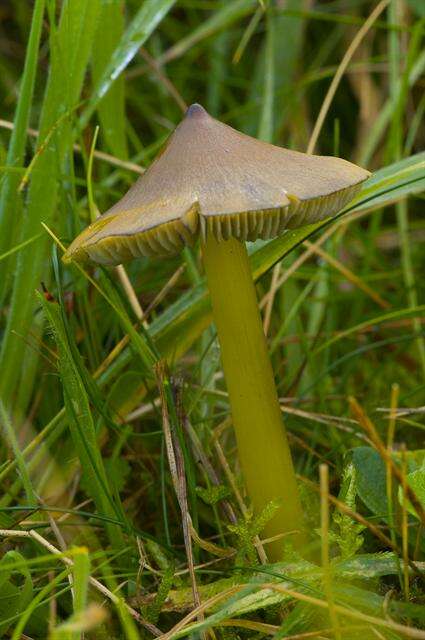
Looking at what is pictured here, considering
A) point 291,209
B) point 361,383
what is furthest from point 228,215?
point 361,383

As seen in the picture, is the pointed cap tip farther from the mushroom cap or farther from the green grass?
the green grass

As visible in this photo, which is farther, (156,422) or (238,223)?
(156,422)

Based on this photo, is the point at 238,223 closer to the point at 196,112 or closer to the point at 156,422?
the point at 196,112

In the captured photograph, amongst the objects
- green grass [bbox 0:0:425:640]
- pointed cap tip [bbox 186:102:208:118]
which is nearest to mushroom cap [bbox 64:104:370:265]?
pointed cap tip [bbox 186:102:208:118]

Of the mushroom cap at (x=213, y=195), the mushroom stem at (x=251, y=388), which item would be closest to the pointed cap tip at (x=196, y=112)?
the mushroom cap at (x=213, y=195)

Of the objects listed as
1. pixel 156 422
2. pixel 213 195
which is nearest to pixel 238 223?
pixel 213 195

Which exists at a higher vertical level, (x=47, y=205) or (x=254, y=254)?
(x=47, y=205)

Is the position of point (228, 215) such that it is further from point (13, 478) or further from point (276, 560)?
point (13, 478)
